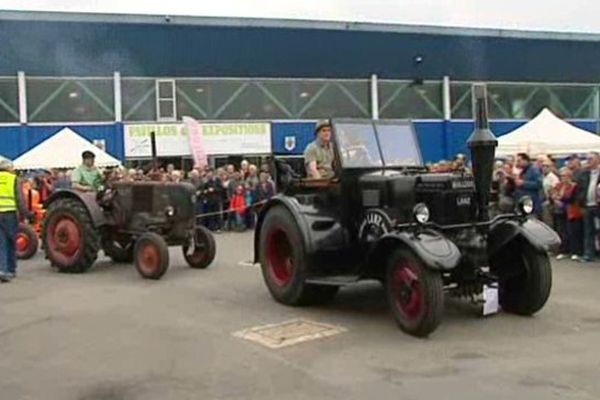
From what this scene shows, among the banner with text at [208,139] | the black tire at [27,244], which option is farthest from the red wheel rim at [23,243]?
the banner with text at [208,139]

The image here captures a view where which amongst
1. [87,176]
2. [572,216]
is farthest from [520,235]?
[87,176]

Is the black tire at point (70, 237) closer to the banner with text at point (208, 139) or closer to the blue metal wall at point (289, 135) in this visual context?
the blue metal wall at point (289, 135)

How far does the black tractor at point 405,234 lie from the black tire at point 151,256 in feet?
7.63

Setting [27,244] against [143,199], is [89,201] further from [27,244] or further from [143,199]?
[27,244]

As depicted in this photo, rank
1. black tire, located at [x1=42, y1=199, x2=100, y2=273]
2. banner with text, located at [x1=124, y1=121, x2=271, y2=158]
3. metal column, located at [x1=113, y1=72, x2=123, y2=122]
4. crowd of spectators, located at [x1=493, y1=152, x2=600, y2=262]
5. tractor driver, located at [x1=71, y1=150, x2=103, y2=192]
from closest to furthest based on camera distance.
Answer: black tire, located at [x1=42, y1=199, x2=100, y2=273] < crowd of spectators, located at [x1=493, y1=152, x2=600, y2=262] < tractor driver, located at [x1=71, y1=150, x2=103, y2=192] < metal column, located at [x1=113, y1=72, x2=123, y2=122] < banner with text, located at [x1=124, y1=121, x2=271, y2=158]

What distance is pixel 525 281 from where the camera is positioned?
7.87 metres

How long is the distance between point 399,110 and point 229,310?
2222 centimetres

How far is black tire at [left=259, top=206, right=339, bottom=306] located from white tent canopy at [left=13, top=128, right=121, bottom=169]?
1178cm

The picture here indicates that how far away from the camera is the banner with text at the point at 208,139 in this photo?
85.9 feet

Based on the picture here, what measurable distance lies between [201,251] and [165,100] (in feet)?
51.7

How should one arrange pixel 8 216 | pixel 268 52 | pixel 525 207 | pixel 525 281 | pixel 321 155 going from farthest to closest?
pixel 268 52 < pixel 8 216 < pixel 321 155 < pixel 525 207 < pixel 525 281

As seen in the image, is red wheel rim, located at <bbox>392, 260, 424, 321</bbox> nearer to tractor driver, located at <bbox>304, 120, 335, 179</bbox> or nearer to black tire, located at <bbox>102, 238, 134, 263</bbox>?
tractor driver, located at <bbox>304, 120, 335, 179</bbox>

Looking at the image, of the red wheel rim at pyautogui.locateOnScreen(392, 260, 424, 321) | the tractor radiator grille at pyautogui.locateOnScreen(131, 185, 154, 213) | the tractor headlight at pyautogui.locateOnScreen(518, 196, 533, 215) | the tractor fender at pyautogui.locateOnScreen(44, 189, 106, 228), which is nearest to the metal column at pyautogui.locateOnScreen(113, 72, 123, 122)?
the tractor fender at pyautogui.locateOnScreen(44, 189, 106, 228)

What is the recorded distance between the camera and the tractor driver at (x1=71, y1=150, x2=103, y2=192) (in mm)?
12641
